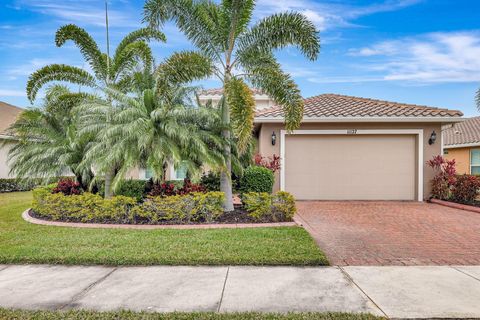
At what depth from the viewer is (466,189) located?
36.4 ft

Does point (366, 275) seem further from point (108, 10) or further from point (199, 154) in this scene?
point (108, 10)

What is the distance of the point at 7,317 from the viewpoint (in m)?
3.28

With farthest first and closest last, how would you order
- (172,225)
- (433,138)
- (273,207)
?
(433,138) < (273,207) < (172,225)

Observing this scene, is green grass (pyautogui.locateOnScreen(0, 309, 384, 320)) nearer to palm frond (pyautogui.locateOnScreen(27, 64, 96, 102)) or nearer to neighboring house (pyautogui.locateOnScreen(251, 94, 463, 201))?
neighboring house (pyautogui.locateOnScreen(251, 94, 463, 201))

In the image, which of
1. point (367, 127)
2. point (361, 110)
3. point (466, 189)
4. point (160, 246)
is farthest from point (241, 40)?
point (466, 189)

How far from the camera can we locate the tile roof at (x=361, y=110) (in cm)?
1163

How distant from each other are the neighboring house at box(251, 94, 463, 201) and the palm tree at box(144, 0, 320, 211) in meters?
3.22

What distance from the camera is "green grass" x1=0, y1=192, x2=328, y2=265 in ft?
16.6

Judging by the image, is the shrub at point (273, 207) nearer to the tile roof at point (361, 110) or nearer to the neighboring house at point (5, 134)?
the tile roof at point (361, 110)

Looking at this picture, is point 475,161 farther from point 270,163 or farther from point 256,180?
point 256,180

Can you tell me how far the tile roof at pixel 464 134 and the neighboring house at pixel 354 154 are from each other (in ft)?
28.0

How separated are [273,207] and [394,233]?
303 cm

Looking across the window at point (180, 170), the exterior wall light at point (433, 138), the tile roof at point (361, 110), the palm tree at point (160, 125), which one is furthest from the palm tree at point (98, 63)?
the exterior wall light at point (433, 138)

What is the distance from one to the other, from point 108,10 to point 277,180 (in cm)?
989
